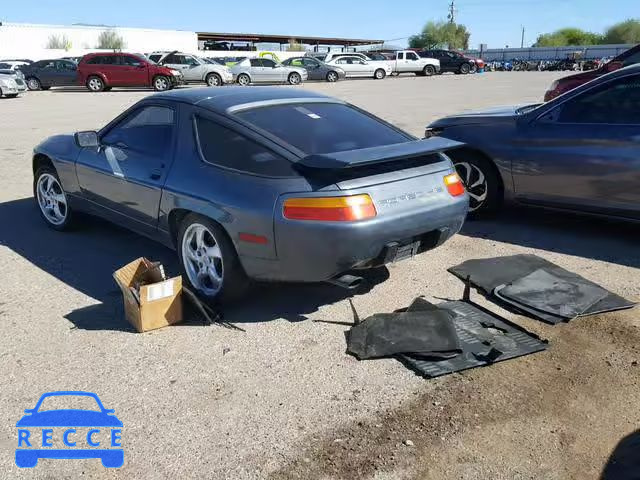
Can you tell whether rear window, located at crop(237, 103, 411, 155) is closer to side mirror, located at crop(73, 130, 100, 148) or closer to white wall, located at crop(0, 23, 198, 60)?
side mirror, located at crop(73, 130, 100, 148)

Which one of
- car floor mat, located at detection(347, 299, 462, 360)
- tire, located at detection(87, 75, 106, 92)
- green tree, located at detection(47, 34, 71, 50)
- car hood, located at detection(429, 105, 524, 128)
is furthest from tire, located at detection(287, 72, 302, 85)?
green tree, located at detection(47, 34, 71, 50)

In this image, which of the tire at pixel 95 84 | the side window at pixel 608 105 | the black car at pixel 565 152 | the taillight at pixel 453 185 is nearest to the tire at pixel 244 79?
the tire at pixel 95 84

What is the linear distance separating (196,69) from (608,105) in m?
25.9

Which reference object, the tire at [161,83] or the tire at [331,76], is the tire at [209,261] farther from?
the tire at [331,76]

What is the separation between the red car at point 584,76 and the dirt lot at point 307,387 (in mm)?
7455

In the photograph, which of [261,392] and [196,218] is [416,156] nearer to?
[196,218]

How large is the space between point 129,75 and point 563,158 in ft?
82.0

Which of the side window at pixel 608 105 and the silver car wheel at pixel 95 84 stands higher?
the side window at pixel 608 105

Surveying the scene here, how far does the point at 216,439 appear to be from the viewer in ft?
9.59

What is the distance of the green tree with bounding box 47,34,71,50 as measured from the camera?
62.2m

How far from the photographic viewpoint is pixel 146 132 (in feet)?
16.3

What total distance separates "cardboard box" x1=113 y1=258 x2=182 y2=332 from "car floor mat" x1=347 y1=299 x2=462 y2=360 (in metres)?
1.18

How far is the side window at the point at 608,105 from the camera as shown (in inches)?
210

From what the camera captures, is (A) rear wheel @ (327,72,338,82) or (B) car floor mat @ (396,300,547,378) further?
(A) rear wheel @ (327,72,338,82)
